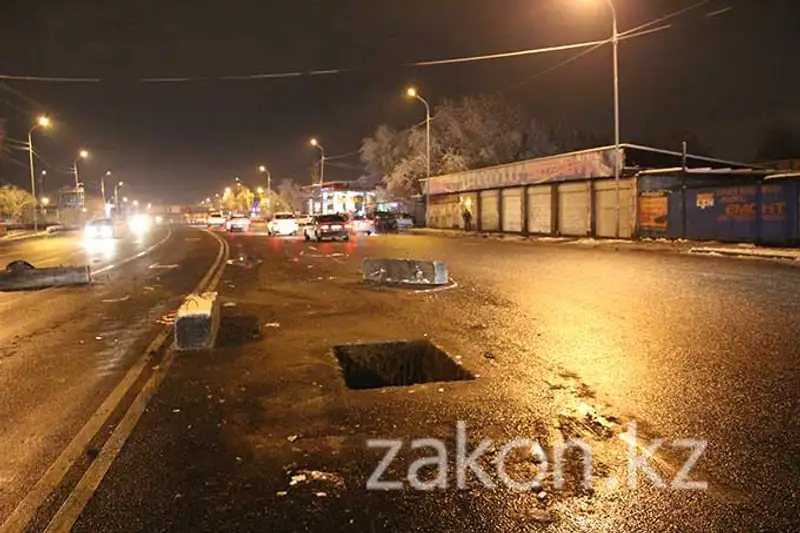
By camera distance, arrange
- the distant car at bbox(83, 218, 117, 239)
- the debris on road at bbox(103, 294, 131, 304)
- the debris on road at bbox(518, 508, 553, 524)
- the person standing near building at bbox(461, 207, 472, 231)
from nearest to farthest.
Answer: the debris on road at bbox(518, 508, 553, 524) → the debris on road at bbox(103, 294, 131, 304) → the person standing near building at bbox(461, 207, 472, 231) → the distant car at bbox(83, 218, 117, 239)

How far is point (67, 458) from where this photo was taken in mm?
5168

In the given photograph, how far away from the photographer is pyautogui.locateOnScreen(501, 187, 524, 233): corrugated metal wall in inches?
1783

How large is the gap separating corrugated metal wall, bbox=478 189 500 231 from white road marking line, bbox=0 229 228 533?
41.2 meters

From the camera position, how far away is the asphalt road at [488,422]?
4.16 meters

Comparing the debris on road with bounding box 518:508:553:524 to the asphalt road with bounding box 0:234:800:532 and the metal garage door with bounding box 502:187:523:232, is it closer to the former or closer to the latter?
the asphalt road with bounding box 0:234:800:532

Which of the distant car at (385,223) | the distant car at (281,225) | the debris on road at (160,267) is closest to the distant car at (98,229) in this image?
the distant car at (281,225)

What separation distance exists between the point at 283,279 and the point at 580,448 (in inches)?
542

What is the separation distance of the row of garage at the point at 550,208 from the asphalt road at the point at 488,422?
2420 centimetres

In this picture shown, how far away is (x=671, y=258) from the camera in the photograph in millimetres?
23516

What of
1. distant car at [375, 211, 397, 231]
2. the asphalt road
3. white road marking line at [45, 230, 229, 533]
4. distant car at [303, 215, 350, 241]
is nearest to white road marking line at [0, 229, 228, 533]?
white road marking line at [45, 230, 229, 533]

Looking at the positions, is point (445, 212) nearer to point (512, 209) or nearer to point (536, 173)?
point (512, 209)

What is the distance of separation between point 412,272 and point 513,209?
30990 millimetres

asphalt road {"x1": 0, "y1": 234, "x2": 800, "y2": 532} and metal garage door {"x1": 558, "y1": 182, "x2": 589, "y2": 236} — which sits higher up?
metal garage door {"x1": 558, "y1": 182, "x2": 589, "y2": 236}

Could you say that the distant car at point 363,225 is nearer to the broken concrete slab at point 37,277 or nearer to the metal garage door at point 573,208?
the metal garage door at point 573,208
